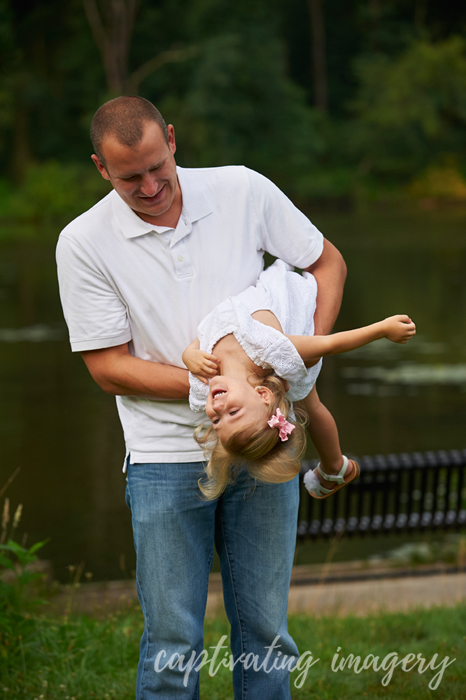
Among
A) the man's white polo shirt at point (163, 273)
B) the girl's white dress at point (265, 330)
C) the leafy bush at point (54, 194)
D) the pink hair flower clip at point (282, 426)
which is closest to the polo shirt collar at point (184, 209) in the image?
the man's white polo shirt at point (163, 273)

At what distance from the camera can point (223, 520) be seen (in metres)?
2.32

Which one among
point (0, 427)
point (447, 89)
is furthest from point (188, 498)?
point (447, 89)

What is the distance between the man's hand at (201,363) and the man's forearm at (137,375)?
4 cm

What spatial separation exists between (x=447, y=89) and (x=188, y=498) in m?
43.9

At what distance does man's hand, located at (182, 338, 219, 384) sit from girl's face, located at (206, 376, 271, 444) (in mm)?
24

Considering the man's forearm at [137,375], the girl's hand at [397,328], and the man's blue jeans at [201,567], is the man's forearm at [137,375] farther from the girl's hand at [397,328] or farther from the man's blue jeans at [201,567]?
the girl's hand at [397,328]

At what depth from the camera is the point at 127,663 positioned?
308cm

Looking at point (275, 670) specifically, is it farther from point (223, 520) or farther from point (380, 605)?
point (380, 605)

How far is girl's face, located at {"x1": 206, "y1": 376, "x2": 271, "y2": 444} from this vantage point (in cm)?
215

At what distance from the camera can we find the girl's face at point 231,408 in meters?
2.15

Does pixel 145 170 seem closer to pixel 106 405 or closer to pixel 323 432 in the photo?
pixel 323 432

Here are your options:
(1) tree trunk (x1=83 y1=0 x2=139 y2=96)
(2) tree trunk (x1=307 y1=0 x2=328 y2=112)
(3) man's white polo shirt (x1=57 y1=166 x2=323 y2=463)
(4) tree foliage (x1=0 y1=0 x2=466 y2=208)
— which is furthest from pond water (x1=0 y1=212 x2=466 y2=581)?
(2) tree trunk (x1=307 y1=0 x2=328 y2=112)

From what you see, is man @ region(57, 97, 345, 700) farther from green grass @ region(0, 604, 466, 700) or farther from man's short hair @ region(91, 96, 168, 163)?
green grass @ region(0, 604, 466, 700)

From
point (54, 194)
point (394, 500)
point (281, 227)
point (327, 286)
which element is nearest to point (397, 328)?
point (327, 286)
